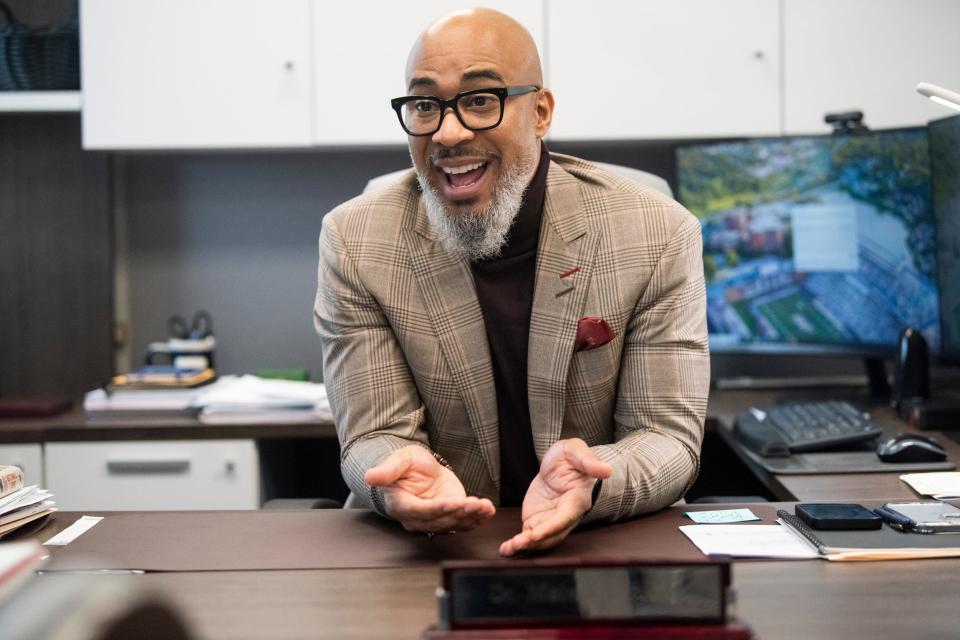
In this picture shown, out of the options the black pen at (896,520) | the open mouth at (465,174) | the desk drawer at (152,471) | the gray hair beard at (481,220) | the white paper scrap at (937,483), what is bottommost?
the desk drawer at (152,471)

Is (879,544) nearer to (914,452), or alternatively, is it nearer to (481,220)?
(914,452)

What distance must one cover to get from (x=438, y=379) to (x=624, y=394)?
0.94 ft

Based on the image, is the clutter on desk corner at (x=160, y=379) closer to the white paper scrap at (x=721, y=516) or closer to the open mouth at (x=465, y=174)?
the open mouth at (x=465, y=174)

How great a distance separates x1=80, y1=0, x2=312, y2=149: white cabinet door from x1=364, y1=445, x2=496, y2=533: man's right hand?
1.48 meters

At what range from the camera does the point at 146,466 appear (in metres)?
2.30

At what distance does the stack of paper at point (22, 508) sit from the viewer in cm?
124

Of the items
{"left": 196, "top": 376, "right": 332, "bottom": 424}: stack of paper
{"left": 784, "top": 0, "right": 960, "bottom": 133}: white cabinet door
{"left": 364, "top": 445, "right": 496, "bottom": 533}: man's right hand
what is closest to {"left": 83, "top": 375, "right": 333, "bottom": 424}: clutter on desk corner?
{"left": 196, "top": 376, "right": 332, "bottom": 424}: stack of paper

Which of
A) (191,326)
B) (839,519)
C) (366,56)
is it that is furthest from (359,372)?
(191,326)

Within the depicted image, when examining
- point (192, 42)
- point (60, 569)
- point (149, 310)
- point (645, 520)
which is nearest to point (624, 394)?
point (645, 520)

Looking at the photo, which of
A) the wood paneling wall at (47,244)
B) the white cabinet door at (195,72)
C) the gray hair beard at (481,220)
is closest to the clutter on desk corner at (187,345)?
the wood paneling wall at (47,244)

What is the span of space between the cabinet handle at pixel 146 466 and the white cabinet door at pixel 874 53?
1753mm

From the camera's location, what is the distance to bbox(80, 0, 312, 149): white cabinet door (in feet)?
8.18

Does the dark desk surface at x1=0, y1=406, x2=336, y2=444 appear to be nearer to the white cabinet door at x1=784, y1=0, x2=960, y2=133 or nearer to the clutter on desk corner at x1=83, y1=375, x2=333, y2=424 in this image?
the clutter on desk corner at x1=83, y1=375, x2=333, y2=424

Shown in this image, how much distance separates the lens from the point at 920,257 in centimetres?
222
